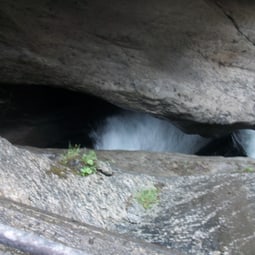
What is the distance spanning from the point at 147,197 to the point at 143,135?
12.9ft

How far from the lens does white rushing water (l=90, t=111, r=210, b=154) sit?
772cm

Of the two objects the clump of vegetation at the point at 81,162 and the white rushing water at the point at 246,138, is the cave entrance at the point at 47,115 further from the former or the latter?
the clump of vegetation at the point at 81,162

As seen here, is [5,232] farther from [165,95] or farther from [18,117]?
[18,117]

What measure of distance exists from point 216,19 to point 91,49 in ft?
5.16

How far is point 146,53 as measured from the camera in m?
6.03

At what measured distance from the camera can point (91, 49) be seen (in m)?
5.91

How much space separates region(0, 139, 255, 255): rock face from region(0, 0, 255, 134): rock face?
69.7 inches

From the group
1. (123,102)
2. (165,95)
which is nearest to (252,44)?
(165,95)

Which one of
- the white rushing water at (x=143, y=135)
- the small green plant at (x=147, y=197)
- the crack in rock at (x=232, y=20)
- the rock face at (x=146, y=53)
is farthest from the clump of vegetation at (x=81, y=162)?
the white rushing water at (x=143, y=135)

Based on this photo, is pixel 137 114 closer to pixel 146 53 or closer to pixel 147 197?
pixel 146 53

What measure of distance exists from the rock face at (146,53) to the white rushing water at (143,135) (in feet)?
5.12

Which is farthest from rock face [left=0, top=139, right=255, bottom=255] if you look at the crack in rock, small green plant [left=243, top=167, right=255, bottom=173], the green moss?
the crack in rock

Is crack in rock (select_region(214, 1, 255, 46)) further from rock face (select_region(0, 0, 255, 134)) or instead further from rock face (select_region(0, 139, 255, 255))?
rock face (select_region(0, 139, 255, 255))

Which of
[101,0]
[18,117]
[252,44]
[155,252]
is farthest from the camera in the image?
[18,117]
